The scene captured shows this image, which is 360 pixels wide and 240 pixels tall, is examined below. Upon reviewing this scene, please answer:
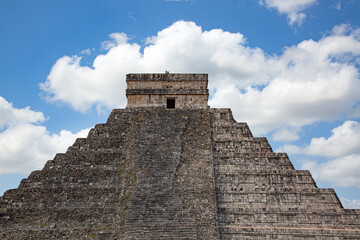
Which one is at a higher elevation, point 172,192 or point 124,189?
point 124,189

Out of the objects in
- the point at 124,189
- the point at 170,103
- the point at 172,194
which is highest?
the point at 170,103

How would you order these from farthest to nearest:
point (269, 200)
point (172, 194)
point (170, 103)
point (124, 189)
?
1. point (170, 103)
2. point (269, 200)
3. point (124, 189)
4. point (172, 194)

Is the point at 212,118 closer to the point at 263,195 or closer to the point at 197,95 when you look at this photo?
the point at 197,95

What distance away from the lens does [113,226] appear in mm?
11258

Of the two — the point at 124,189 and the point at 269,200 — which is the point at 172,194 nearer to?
the point at 124,189

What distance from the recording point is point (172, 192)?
11.9 metres

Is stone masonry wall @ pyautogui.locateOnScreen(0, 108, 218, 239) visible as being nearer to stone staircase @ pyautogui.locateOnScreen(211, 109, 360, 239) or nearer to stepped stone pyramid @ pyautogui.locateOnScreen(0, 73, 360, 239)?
stepped stone pyramid @ pyautogui.locateOnScreen(0, 73, 360, 239)

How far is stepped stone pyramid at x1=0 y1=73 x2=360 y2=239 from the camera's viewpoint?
11383 millimetres

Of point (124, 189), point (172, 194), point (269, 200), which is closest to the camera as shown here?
point (172, 194)

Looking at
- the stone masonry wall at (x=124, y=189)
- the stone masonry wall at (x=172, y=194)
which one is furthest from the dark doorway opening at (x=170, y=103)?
the stone masonry wall at (x=172, y=194)

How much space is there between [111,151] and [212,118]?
4699 millimetres

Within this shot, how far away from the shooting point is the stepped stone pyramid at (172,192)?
1138 cm

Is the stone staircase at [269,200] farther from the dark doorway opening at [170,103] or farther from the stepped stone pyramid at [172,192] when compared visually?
the dark doorway opening at [170,103]

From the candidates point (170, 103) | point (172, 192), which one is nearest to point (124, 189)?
point (172, 192)
